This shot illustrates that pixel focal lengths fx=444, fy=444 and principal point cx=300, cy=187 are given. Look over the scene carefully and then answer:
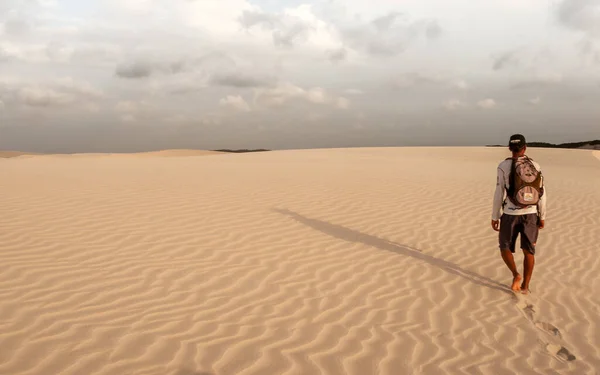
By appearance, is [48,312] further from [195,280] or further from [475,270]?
[475,270]

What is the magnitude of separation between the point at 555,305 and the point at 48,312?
221 inches

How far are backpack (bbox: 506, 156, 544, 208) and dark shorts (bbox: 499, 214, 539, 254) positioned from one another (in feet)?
0.65

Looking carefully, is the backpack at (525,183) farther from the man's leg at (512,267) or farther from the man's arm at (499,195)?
→ the man's leg at (512,267)

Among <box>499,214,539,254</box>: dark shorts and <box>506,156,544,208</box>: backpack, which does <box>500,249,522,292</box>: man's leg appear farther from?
<box>506,156,544,208</box>: backpack

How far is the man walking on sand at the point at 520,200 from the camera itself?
524cm

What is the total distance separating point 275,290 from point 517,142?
133 inches

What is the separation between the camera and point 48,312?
4.31 metres

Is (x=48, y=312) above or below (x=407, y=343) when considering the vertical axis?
above

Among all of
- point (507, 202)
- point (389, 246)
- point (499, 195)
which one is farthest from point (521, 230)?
point (389, 246)

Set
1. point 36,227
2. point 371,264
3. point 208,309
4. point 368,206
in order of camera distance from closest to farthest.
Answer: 1. point 208,309
2. point 371,264
3. point 36,227
4. point 368,206

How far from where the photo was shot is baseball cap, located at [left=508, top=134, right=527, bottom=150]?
527 centimetres

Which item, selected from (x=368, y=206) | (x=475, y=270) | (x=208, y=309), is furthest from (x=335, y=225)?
(x=208, y=309)

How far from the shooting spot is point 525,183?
523 centimetres

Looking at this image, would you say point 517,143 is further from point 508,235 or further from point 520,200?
point 508,235
